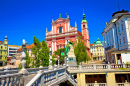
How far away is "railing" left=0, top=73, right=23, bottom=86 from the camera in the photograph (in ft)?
16.1

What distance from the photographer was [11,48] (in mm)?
85812

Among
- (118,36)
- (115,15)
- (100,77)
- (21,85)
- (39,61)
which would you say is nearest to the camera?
(21,85)

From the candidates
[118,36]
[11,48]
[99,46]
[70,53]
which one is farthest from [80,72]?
[11,48]

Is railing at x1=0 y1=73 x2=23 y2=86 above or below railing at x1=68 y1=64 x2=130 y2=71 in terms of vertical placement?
above

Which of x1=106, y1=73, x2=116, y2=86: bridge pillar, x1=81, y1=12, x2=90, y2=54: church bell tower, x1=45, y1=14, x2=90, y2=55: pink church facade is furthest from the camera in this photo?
x1=81, y1=12, x2=90, y2=54: church bell tower

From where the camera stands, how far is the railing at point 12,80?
4.91 metres

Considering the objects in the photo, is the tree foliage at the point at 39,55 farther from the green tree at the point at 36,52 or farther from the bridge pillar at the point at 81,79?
the bridge pillar at the point at 81,79

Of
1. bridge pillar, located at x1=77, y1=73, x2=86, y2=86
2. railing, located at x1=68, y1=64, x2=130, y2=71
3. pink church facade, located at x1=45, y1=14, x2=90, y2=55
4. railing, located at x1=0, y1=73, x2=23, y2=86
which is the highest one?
pink church facade, located at x1=45, y1=14, x2=90, y2=55

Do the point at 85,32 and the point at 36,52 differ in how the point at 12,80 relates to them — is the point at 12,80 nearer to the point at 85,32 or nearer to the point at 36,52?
the point at 36,52

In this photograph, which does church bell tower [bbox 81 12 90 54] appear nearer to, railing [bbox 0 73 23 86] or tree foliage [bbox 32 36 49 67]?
tree foliage [bbox 32 36 49 67]

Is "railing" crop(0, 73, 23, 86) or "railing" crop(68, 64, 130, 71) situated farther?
"railing" crop(68, 64, 130, 71)

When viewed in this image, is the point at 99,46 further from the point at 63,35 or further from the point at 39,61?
the point at 39,61

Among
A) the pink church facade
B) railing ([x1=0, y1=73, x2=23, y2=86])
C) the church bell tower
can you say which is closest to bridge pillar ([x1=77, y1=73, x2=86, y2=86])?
railing ([x1=0, y1=73, x2=23, y2=86])

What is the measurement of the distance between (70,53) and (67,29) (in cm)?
2666
